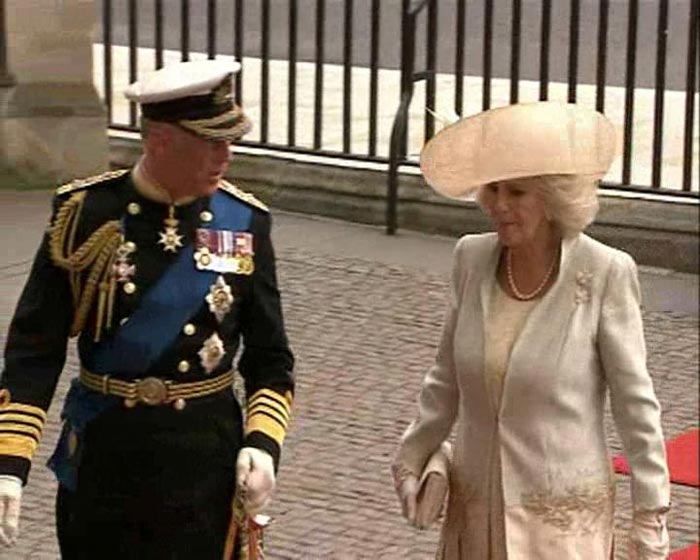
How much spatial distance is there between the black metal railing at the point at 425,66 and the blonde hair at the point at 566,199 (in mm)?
5807

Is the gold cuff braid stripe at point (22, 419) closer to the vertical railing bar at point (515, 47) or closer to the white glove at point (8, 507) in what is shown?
the white glove at point (8, 507)

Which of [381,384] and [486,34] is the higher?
[486,34]

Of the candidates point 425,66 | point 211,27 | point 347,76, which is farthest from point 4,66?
point 425,66

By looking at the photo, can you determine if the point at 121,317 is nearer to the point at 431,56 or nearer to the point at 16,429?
the point at 16,429

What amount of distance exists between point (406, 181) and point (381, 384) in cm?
294

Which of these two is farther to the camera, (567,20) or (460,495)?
(567,20)

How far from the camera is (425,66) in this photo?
11.8 meters

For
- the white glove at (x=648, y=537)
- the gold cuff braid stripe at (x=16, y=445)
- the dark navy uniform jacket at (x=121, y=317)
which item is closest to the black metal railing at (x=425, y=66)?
the dark navy uniform jacket at (x=121, y=317)

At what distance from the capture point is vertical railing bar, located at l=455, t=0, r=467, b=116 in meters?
11.2

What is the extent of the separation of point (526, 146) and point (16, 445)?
127 centimetres

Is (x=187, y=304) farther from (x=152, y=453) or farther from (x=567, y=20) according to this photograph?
(x=567, y=20)

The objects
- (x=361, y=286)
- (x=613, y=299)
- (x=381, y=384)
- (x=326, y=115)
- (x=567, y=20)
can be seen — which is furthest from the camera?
(x=326, y=115)

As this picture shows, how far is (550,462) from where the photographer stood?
4.75m

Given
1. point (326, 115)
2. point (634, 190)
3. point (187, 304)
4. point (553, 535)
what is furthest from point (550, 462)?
point (326, 115)
